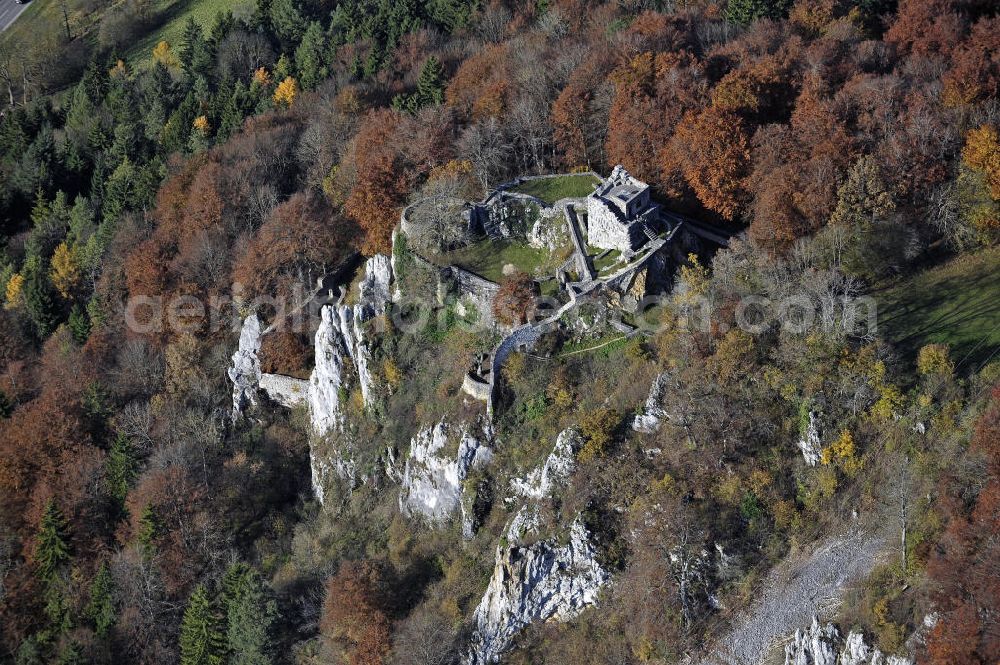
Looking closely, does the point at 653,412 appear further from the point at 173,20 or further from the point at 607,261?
the point at 173,20

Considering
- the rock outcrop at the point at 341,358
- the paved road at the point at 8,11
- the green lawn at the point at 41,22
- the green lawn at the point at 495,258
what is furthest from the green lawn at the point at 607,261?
the paved road at the point at 8,11

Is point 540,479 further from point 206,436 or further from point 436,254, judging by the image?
point 206,436

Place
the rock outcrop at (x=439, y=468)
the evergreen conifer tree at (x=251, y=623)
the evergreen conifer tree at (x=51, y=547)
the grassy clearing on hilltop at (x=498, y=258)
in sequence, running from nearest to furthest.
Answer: the rock outcrop at (x=439, y=468)
the evergreen conifer tree at (x=251, y=623)
the grassy clearing on hilltop at (x=498, y=258)
the evergreen conifer tree at (x=51, y=547)

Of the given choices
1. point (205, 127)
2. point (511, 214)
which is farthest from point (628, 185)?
point (205, 127)

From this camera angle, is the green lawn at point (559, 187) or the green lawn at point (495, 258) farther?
the green lawn at point (559, 187)

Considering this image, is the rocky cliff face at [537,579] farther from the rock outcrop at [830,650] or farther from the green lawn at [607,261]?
the green lawn at [607,261]
